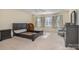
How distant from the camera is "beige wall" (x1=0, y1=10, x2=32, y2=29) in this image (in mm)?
1626

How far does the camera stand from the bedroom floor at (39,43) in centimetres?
163

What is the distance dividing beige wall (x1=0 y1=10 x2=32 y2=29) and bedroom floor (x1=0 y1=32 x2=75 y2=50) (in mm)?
265

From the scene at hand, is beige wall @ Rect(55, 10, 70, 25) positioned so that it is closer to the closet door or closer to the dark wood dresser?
the closet door

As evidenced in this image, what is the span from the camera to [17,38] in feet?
5.58

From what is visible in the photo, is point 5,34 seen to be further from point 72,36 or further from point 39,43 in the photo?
point 72,36

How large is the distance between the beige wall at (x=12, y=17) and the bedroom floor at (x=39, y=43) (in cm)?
27

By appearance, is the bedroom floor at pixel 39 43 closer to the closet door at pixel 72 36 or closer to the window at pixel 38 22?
the closet door at pixel 72 36

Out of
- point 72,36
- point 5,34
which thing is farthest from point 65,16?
point 5,34

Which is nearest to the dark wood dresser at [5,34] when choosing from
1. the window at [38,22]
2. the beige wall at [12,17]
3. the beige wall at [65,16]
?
the beige wall at [12,17]

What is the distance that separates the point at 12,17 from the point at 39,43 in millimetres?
601

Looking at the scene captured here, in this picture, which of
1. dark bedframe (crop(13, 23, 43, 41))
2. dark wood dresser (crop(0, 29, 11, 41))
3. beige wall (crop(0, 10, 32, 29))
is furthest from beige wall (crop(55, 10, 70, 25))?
dark wood dresser (crop(0, 29, 11, 41))
